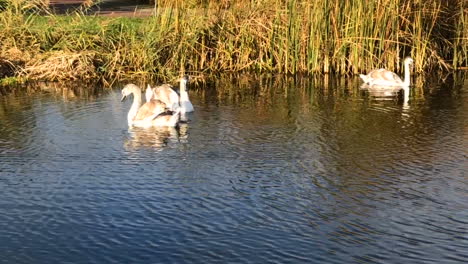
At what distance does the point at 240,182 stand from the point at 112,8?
25.3 meters

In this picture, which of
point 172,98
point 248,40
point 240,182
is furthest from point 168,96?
point 248,40

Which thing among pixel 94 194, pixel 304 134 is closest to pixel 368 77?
pixel 304 134

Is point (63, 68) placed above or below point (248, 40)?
below

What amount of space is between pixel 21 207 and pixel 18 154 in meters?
3.03

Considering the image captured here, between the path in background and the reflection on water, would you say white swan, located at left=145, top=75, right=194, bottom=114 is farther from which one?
the path in background

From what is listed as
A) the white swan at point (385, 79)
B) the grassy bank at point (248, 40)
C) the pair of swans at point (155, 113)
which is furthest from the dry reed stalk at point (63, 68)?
the white swan at point (385, 79)

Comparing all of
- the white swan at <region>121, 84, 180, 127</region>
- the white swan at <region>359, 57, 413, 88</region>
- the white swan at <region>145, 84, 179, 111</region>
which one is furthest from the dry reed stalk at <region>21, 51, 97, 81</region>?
the white swan at <region>359, 57, 413, 88</region>

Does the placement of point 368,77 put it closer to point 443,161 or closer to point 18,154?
point 443,161

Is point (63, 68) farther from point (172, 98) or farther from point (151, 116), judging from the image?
point (151, 116)

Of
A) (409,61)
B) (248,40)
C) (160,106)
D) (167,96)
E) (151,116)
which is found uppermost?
(248,40)

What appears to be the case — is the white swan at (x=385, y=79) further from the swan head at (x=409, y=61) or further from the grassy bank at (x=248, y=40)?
the grassy bank at (x=248, y=40)

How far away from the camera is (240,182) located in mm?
12312

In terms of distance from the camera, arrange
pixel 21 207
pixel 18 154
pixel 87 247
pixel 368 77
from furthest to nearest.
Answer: pixel 368 77
pixel 18 154
pixel 21 207
pixel 87 247

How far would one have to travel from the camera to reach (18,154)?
14273 millimetres
